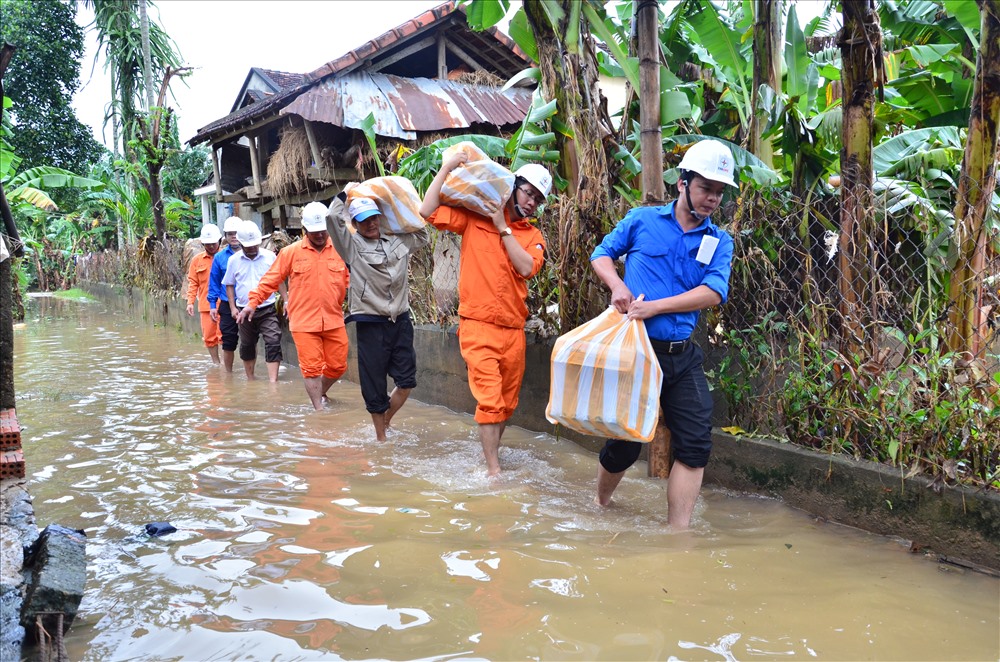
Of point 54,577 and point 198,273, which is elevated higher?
point 198,273

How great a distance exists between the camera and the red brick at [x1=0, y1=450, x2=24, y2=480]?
359 centimetres

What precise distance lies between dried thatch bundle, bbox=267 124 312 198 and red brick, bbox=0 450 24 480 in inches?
407

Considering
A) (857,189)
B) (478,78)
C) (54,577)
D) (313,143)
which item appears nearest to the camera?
(54,577)

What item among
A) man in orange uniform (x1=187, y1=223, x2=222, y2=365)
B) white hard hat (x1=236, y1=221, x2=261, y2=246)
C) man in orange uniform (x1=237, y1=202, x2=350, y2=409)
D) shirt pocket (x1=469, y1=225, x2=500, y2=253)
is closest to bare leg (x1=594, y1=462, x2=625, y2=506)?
shirt pocket (x1=469, y1=225, x2=500, y2=253)

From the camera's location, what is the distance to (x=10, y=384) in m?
3.87

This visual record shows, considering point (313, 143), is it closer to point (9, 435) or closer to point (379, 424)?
point (379, 424)

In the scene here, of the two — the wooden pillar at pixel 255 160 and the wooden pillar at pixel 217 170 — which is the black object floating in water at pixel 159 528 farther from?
the wooden pillar at pixel 217 170

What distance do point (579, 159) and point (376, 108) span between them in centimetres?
852

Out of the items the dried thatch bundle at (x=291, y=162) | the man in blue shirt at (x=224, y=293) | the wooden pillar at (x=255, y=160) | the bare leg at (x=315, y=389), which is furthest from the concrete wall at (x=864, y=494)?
the wooden pillar at (x=255, y=160)

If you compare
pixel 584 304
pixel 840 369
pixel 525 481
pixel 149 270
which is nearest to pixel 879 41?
pixel 840 369

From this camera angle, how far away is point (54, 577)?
2707 mm

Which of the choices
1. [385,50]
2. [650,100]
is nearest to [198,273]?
[385,50]

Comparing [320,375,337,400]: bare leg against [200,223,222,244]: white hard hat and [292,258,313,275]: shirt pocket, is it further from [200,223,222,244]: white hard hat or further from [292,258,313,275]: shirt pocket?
[200,223,222,244]: white hard hat

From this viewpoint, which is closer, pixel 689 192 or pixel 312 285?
pixel 689 192
